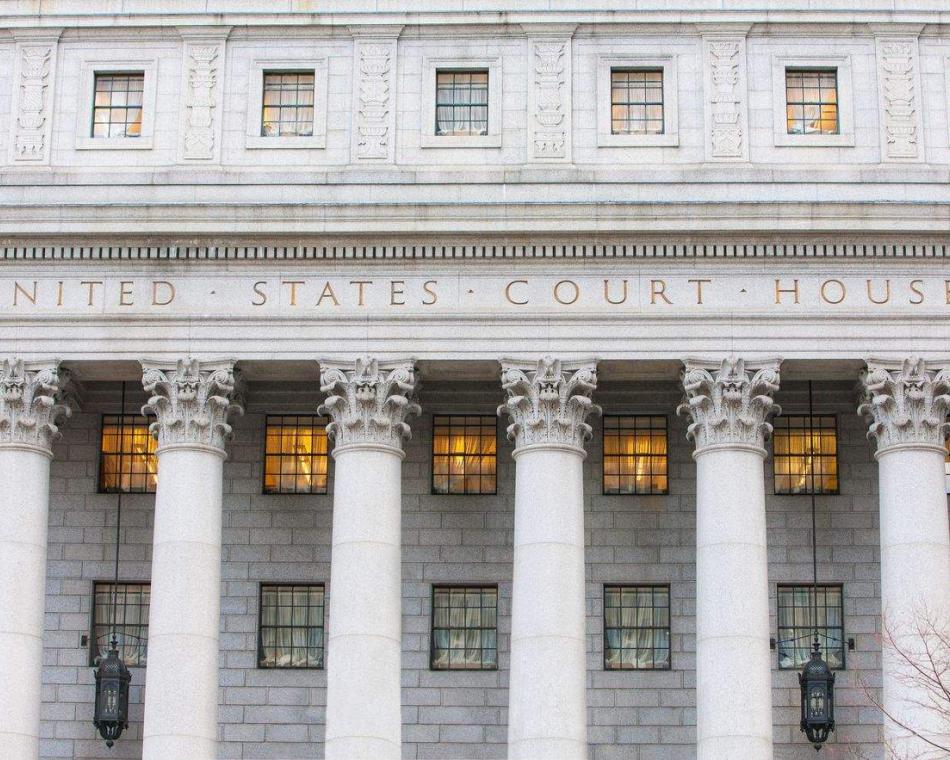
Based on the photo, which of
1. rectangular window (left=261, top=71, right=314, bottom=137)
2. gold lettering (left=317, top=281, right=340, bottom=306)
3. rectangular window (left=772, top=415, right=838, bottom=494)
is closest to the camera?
gold lettering (left=317, top=281, right=340, bottom=306)

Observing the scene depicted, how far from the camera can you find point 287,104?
59.1 meters

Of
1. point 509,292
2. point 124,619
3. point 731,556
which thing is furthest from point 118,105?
point 731,556

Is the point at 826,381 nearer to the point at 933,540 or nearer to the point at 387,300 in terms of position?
the point at 933,540

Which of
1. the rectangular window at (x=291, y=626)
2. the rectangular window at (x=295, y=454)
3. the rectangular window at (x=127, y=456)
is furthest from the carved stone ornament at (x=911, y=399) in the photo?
the rectangular window at (x=127, y=456)

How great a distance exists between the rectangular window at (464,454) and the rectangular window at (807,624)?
7.52 meters

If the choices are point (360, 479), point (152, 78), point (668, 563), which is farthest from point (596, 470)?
point (152, 78)

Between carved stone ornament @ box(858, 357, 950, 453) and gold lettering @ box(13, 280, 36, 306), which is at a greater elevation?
gold lettering @ box(13, 280, 36, 306)

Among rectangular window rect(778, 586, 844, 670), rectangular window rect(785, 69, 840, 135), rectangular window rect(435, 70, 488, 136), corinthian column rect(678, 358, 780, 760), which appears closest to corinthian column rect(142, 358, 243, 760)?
rectangular window rect(435, 70, 488, 136)

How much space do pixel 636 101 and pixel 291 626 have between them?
14.8 metres

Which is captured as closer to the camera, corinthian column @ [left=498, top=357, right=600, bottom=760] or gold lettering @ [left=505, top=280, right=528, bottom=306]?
corinthian column @ [left=498, top=357, right=600, bottom=760]

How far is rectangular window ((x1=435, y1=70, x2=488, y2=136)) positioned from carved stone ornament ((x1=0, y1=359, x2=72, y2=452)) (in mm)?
10851

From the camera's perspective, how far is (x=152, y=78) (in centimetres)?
5916

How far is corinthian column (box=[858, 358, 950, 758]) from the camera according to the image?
52.8 metres

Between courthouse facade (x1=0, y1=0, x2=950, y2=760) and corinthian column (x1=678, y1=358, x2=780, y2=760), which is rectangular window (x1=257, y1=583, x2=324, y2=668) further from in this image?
corinthian column (x1=678, y1=358, x2=780, y2=760)
